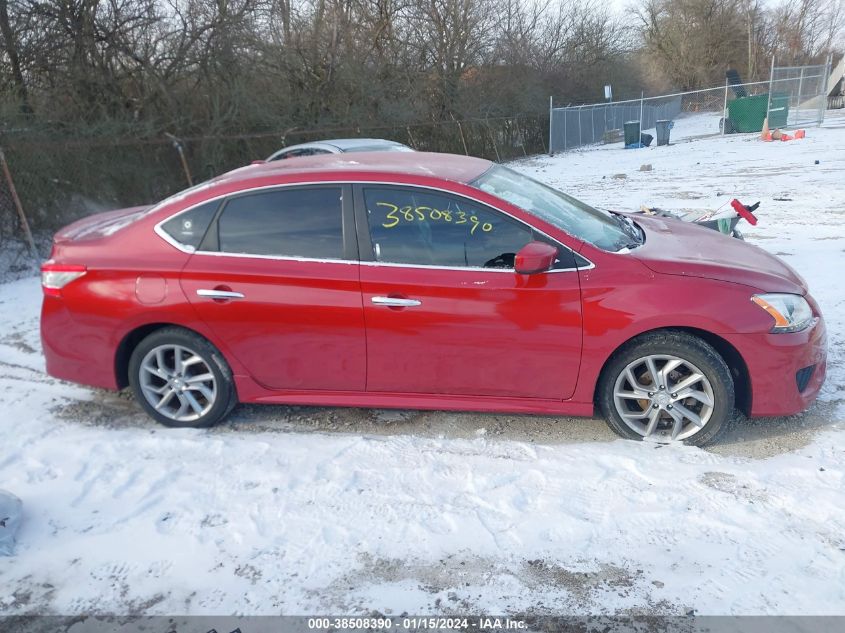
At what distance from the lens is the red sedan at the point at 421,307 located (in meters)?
3.70

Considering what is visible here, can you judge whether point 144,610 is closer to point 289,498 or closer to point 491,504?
point 289,498

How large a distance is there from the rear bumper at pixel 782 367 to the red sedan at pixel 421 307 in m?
0.01

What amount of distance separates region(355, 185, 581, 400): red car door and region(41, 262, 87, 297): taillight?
6.27ft

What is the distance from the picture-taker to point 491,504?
133 inches

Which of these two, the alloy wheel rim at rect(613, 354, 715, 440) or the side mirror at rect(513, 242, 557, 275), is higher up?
the side mirror at rect(513, 242, 557, 275)

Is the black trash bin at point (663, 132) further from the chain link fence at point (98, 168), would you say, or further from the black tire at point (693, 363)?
the black tire at point (693, 363)

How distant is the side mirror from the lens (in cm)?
362

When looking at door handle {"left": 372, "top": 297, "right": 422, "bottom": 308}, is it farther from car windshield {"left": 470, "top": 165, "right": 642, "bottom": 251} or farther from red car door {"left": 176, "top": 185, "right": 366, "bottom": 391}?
car windshield {"left": 470, "top": 165, "right": 642, "bottom": 251}

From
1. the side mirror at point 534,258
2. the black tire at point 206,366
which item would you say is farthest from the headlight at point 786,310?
the black tire at point 206,366

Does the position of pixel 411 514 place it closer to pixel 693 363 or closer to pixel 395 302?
pixel 395 302

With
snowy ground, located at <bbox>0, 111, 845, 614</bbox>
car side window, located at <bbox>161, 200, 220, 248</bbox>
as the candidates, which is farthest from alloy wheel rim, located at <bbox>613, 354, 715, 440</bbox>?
car side window, located at <bbox>161, 200, 220, 248</bbox>

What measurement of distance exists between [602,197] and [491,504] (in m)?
10.8

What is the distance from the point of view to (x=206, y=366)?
4.21m

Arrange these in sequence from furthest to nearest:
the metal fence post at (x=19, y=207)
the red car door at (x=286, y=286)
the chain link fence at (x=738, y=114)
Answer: the chain link fence at (x=738, y=114)
the metal fence post at (x=19, y=207)
the red car door at (x=286, y=286)
